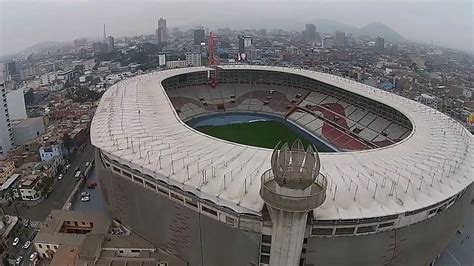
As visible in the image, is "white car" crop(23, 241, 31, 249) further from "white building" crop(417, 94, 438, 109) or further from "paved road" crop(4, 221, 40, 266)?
"white building" crop(417, 94, 438, 109)

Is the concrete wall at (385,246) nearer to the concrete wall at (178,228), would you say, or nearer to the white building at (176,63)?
the concrete wall at (178,228)

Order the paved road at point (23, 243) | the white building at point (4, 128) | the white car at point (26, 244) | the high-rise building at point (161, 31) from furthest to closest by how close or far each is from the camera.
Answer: the high-rise building at point (161, 31) → the white building at point (4, 128) → the white car at point (26, 244) → the paved road at point (23, 243)

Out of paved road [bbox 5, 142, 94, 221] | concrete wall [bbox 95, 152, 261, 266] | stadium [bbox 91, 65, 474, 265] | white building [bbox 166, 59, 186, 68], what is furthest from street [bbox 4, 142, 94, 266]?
white building [bbox 166, 59, 186, 68]

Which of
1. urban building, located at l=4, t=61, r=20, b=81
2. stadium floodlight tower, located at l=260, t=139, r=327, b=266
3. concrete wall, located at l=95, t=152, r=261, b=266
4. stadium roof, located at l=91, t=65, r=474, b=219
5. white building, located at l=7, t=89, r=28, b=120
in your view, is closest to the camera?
stadium floodlight tower, located at l=260, t=139, r=327, b=266

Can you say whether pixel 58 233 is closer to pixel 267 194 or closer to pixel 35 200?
pixel 35 200

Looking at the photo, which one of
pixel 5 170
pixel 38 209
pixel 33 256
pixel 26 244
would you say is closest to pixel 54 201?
pixel 38 209

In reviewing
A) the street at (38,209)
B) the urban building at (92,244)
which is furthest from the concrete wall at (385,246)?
the street at (38,209)

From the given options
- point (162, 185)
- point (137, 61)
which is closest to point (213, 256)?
point (162, 185)
